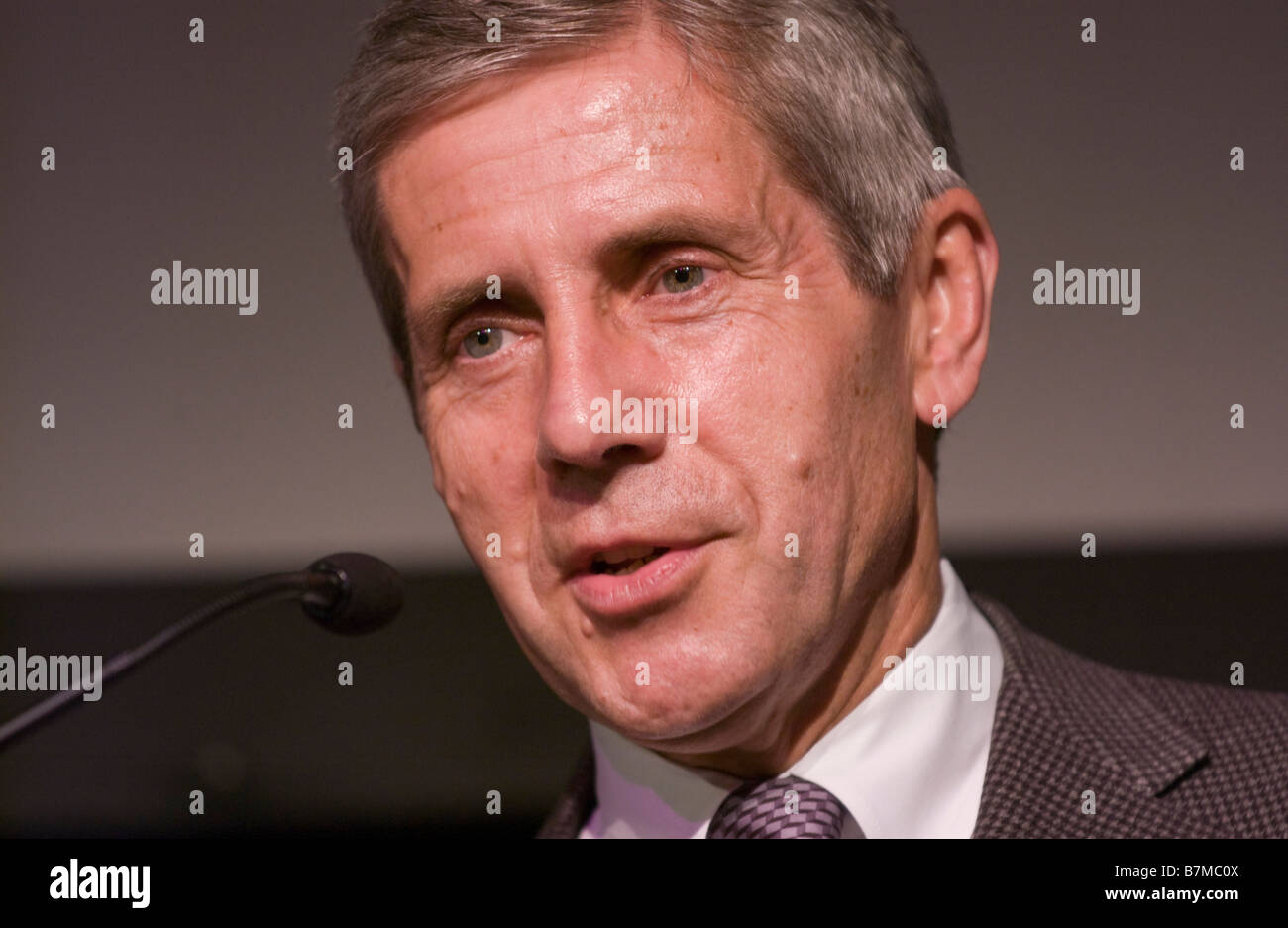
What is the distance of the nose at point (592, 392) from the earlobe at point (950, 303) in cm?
32

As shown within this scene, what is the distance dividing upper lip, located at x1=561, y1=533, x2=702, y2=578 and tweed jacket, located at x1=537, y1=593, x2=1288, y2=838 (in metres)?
0.43

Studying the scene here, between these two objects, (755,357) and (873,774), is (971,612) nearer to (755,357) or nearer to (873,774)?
(873,774)

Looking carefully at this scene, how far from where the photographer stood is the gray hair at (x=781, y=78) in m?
1.40

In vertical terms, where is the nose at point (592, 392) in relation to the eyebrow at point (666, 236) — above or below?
below

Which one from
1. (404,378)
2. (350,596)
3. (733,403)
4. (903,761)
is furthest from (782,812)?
(404,378)

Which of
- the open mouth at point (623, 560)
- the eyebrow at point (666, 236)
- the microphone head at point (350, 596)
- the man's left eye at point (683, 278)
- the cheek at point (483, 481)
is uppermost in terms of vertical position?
the eyebrow at point (666, 236)

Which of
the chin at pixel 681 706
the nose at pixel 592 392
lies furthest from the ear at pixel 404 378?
the chin at pixel 681 706

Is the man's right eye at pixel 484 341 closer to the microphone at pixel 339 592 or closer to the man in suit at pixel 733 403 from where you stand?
the man in suit at pixel 733 403

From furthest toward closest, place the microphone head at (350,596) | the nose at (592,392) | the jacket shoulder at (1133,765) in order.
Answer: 1. the microphone head at (350,596)
2. the jacket shoulder at (1133,765)
3. the nose at (592,392)

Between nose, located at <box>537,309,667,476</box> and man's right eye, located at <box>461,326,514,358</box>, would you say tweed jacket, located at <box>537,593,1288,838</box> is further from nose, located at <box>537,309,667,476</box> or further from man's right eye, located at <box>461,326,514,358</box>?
man's right eye, located at <box>461,326,514,358</box>

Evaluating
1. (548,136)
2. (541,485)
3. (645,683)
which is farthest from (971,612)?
(548,136)

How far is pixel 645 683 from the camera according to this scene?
1.39 m

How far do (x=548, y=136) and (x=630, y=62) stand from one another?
0.12 metres

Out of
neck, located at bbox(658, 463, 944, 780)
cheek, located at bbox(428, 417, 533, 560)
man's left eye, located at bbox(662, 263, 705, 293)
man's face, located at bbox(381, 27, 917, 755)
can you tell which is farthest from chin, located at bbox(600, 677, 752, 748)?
man's left eye, located at bbox(662, 263, 705, 293)
